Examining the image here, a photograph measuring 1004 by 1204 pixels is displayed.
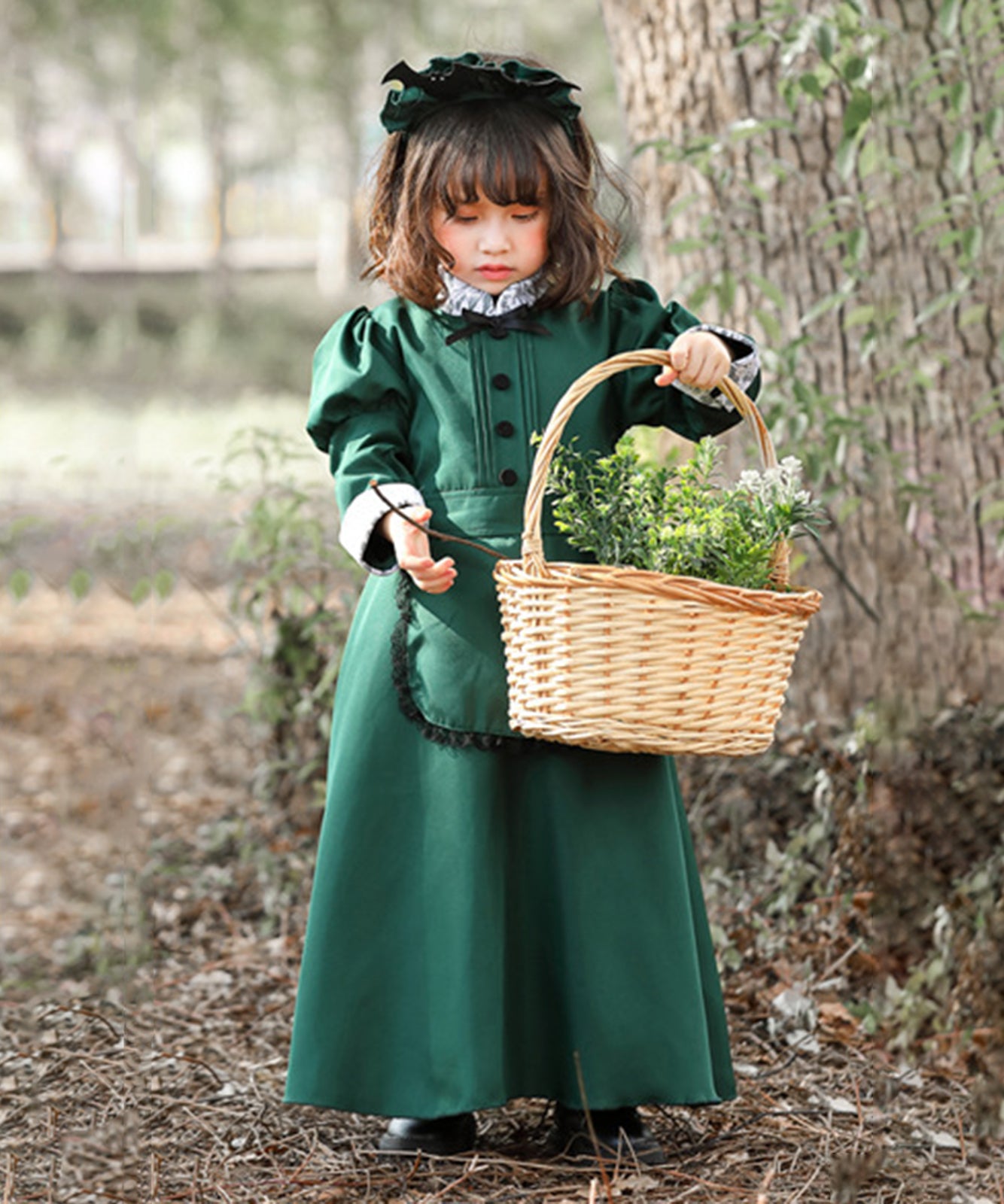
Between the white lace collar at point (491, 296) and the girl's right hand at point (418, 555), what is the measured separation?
1.19 feet

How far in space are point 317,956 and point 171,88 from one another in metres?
9.42

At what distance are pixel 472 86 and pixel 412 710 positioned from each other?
3.18 feet

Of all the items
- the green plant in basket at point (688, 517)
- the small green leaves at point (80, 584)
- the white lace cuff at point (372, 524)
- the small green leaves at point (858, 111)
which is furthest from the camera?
the small green leaves at point (80, 584)

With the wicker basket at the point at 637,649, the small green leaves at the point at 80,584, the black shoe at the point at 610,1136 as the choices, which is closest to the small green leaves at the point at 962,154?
the wicker basket at the point at 637,649

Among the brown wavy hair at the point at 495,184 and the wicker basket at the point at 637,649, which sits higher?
the brown wavy hair at the point at 495,184

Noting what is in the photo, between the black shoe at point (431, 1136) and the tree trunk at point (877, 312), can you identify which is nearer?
the black shoe at point (431, 1136)

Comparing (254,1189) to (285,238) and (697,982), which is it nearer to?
(697,982)

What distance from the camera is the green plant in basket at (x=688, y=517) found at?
6.81ft

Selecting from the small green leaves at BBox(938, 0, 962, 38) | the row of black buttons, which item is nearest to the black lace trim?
the row of black buttons

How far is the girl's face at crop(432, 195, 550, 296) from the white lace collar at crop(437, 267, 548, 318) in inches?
0.5

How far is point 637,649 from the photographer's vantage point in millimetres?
1962

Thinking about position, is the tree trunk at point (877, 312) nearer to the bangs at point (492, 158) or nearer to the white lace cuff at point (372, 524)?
the bangs at point (492, 158)

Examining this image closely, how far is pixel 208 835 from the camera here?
438 centimetres

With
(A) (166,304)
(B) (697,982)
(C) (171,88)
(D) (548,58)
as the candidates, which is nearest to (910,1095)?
(B) (697,982)
